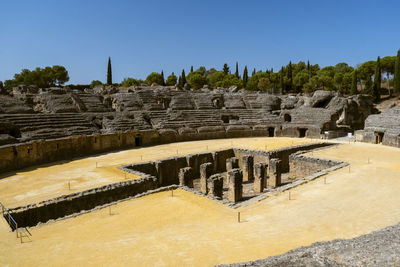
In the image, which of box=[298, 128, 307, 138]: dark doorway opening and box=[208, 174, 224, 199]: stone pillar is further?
box=[298, 128, 307, 138]: dark doorway opening

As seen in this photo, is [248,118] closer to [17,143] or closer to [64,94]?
[64,94]

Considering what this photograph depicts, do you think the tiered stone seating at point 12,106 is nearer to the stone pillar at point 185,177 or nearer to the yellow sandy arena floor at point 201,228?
the yellow sandy arena floor at point 201,228

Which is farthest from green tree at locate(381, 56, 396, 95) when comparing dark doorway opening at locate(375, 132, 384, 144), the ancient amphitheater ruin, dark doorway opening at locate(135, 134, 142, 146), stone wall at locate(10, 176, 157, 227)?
stone wall at locate(10, 176, 157, 227)

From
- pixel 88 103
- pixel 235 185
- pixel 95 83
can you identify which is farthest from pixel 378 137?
pixel 95 83

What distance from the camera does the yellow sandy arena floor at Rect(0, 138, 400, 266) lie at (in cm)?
641

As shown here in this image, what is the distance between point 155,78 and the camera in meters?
58.9

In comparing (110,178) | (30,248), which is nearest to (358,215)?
(30,248)

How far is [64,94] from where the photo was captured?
28844mm

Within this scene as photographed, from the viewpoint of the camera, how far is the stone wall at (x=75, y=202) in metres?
9.57

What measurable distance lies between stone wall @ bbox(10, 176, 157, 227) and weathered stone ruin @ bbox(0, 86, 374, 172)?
24.1ft

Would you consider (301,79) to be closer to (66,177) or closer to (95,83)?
(95,83)

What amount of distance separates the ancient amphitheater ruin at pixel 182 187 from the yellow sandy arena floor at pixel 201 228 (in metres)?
0.05

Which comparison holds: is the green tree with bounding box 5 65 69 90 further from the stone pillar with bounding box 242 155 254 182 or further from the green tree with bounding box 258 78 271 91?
the stone pillar with bounding box 242 155 254 182

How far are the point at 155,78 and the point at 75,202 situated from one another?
5043 centimetres
